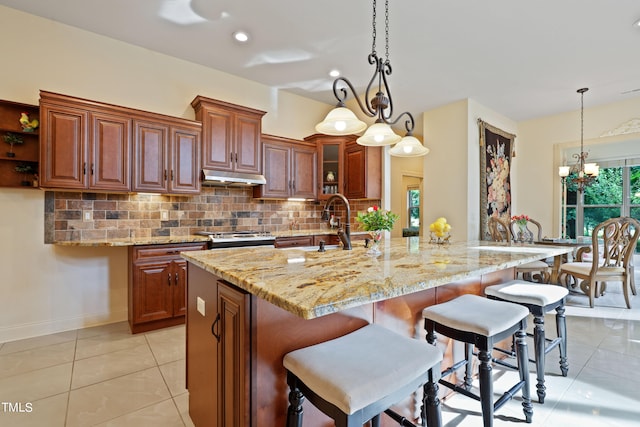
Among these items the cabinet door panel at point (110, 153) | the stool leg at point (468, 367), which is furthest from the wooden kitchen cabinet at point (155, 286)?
the stool leg at point (468, 367)

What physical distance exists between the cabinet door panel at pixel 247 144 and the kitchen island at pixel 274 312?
7.77 ft

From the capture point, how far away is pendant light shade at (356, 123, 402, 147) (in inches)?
83.0

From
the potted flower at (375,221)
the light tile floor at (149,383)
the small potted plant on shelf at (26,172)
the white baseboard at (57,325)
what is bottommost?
the light tile floor at (149,383)

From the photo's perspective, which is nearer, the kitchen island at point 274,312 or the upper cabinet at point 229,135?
the kitchen island at point 274,312

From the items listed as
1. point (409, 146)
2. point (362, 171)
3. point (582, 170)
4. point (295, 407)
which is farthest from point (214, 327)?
point (582, 170)

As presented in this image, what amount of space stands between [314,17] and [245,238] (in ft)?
7.78

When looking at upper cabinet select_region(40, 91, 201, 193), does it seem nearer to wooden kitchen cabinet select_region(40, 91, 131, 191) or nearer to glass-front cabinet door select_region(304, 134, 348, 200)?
wooden kitchen cabinet select_region(40, 91, 131, 191)

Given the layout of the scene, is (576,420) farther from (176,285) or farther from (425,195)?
(425,195)

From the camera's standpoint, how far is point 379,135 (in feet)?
7.04

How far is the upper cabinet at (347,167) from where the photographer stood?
452 cm

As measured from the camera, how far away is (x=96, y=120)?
2.89 m

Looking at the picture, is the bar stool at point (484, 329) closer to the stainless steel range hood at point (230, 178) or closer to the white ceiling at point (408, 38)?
→ the white ceiling at point (408, 38)

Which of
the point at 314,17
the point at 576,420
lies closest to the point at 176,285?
the point at 314,17

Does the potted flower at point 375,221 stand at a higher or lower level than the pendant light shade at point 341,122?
lower
